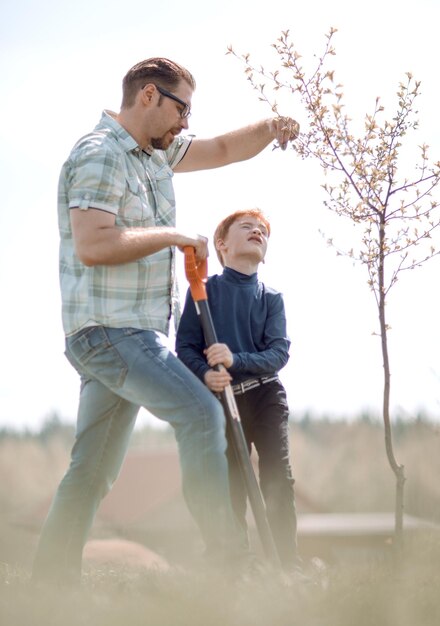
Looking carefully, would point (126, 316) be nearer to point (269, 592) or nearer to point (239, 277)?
point (239, 277)

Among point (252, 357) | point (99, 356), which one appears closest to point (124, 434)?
point (99, 356)

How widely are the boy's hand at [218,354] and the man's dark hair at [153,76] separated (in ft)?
3.62

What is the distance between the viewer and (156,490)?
22406mm

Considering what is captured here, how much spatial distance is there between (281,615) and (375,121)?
2.53 m

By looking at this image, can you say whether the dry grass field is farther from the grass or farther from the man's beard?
the man's beard

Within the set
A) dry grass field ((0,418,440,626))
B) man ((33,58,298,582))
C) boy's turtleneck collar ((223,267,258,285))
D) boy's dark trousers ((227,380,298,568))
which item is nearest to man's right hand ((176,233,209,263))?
man ((33,58,298,582))

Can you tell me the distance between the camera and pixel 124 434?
13.8ft

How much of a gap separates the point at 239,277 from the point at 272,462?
A: 91 cm

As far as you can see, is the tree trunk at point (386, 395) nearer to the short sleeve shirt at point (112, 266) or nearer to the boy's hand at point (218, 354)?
the boy's hand at point (218, 354)

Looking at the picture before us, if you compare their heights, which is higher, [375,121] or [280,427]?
[375,121]

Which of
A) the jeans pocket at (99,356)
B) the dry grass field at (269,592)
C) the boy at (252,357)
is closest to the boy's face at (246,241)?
the boy at (252,357)

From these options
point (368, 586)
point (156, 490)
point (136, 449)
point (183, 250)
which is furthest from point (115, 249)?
point (136, 449)

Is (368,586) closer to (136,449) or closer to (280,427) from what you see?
(280,427)

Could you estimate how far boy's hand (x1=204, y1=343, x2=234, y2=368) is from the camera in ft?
13.8
